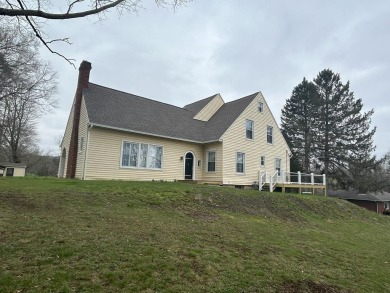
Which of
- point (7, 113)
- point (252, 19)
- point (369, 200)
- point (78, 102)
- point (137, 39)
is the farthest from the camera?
point (369, 200)

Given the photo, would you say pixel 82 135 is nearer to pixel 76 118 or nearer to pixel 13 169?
pixel 76 118

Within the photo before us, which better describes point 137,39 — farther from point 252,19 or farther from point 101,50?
point 252,19

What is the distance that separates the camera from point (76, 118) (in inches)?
675

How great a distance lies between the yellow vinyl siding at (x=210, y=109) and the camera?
23.8 metres

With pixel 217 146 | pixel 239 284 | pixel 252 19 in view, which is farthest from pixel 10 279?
pixel 217 146

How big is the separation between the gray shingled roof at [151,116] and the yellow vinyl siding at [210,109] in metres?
0.55

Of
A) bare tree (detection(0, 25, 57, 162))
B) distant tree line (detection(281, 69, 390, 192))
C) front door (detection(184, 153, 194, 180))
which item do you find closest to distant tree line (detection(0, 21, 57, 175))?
bare tree (detection(0, 25, 57, 162))

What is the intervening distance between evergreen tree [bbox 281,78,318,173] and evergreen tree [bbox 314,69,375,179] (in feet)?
3.34

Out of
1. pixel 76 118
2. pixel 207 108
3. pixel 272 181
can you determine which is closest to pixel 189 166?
pixel 272 181

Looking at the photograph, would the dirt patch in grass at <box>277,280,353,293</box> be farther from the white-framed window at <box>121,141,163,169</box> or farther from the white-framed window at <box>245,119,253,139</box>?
the white-framed window at <box>245,119,253,139</box>

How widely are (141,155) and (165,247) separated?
12.0 metres

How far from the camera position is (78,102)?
17406 mm

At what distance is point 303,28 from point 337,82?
24625 mm

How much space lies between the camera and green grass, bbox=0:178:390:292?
411 centimetres
